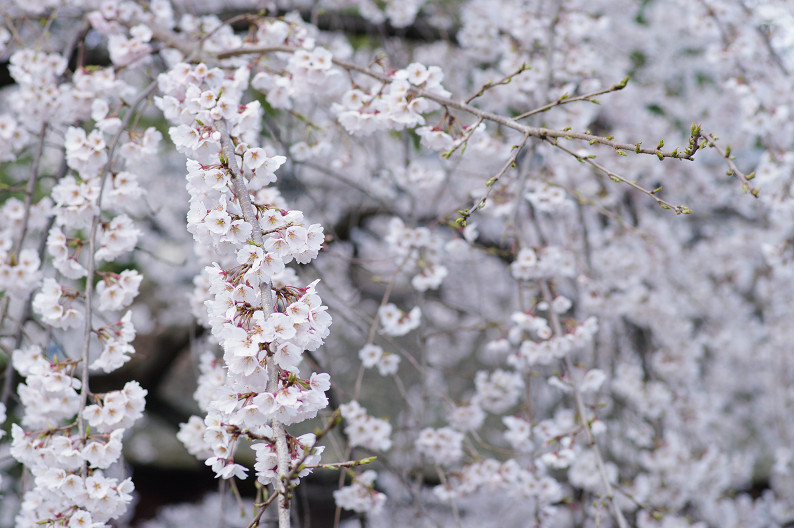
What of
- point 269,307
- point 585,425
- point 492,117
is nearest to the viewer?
point 269,307

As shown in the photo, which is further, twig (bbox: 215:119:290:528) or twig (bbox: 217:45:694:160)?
twig (bbox: 217:45:694:160)

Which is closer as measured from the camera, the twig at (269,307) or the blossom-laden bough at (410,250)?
the twig at (269,307)

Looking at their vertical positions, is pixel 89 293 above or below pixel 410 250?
above

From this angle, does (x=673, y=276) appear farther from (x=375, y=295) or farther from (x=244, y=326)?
(x=244, y=326)

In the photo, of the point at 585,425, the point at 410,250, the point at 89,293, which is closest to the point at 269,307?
the point at 89,293

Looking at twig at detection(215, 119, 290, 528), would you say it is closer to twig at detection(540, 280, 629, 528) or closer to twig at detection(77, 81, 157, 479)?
twig at detection(77, 81, 157, 479)

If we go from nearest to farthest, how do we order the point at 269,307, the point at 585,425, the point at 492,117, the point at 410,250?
the point at 269,307
the point at 492,117
the point at 585,425
the point at 410,250

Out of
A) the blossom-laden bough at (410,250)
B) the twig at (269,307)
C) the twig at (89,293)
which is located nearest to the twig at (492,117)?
the blossom-laden bough at (410,250)

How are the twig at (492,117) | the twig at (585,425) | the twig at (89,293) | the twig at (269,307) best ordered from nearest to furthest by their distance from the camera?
the twig at (269,307) → the twig at (492,117) → the twig at (89,293) → the twig at (585,425)

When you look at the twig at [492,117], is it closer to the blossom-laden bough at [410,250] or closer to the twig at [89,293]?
the blossom-laden bough at [410,250]

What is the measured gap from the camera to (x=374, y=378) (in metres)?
5.15

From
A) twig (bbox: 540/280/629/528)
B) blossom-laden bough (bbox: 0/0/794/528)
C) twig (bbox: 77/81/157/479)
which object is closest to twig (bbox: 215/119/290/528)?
blossom-laden bough (bbox: 0/0/794/528)

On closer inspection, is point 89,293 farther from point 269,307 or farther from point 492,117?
point 492,117

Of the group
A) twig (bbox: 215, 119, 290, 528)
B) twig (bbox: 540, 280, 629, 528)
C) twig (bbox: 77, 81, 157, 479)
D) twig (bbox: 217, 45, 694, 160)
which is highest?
twig (bbox: 217, 45, 694, 160)
